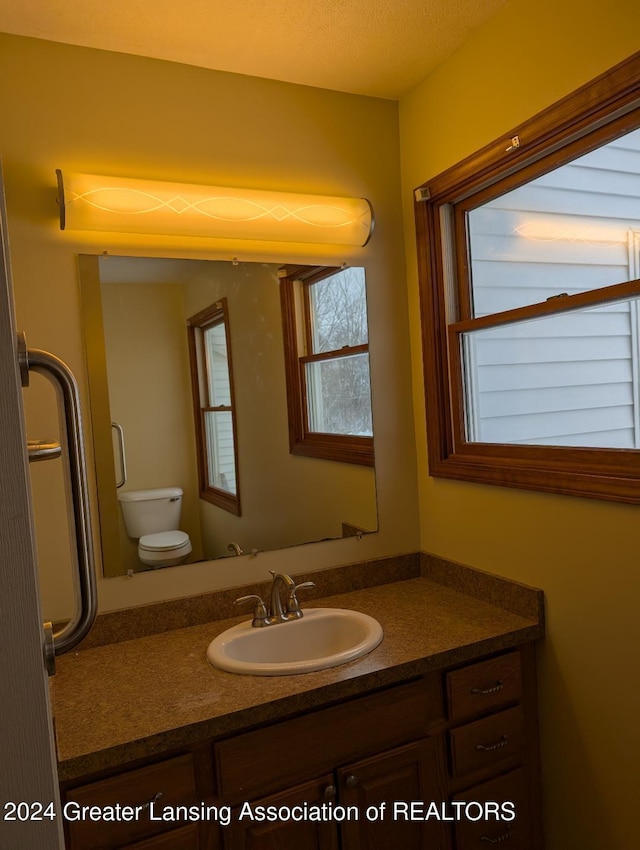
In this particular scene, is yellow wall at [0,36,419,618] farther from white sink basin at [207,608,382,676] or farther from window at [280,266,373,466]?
white sink basin at [207,608,382,676]

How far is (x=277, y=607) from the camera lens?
5.95ft

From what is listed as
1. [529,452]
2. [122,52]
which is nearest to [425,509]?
[529,452]

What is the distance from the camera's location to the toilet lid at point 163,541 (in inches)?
72.3

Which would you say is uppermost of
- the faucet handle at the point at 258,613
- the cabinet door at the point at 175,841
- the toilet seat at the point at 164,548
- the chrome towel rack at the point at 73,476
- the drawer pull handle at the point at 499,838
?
the chrome towel rack at the point at 73,476

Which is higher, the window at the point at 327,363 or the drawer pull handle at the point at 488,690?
the window at the point at 327,363

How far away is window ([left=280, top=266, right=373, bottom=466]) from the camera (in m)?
2.05

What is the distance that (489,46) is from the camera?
178 cm

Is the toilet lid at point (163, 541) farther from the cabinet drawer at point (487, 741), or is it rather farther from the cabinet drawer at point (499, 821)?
the cabinet drawer at point (499, 821)

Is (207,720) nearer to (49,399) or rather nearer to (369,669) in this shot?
(369,669)

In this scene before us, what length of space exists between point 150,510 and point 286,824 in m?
0.90

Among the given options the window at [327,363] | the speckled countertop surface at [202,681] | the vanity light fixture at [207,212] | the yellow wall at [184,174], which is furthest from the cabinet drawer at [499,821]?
the vanity light fixture at [207,212]

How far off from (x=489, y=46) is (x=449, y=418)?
1.12m

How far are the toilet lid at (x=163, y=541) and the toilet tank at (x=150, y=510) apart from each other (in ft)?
0.04

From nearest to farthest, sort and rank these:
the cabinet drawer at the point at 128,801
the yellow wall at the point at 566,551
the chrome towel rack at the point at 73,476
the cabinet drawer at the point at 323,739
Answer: the chrome towel rack at the point at 73,476
the cabinet drawer at the point at 128,801
the cabinet drawer at the point at 323,739
the yellow wall at the point at 566,551
